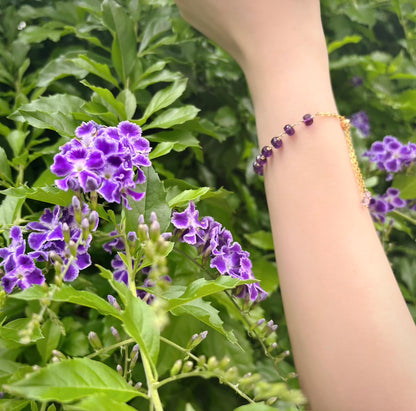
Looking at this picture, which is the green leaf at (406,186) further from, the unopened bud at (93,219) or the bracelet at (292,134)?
the unopened bud at (93,219)

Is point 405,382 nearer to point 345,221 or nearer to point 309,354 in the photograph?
point 309,354

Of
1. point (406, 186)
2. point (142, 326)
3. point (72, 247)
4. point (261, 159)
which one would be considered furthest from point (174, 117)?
point (406, 186)

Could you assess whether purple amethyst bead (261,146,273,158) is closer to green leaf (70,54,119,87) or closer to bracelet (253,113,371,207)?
bracelet (253,113,371,207)

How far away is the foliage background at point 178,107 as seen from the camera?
32.2 inches

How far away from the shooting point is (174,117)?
902mm

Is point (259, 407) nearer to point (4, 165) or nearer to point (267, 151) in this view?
point (267, 151)

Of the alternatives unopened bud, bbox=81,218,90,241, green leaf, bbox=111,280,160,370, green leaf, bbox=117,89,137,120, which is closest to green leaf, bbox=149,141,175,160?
green leaf, bbox=117,89,137,120

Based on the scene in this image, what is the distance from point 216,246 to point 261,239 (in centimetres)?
35

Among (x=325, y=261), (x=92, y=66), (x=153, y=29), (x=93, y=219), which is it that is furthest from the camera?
(x=153, y=29)

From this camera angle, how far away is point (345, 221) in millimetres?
748

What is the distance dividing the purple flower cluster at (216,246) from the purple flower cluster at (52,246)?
6.1 inches

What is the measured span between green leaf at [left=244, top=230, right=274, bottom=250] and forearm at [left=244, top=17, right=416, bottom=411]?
0.28m

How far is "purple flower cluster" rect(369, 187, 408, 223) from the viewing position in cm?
119

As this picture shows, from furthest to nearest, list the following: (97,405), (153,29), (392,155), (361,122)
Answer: (361,122) < (392,155) < (153,29) < (97,405)
